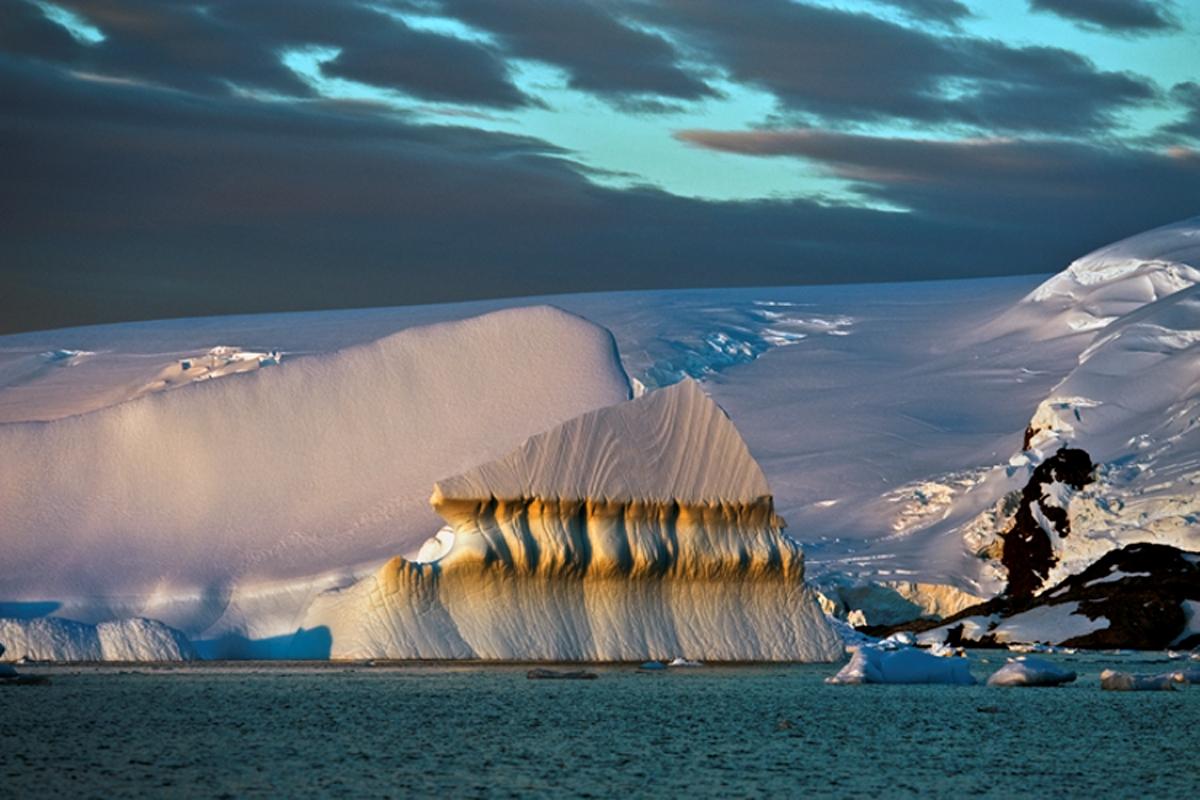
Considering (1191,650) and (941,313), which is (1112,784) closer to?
(1191,650)

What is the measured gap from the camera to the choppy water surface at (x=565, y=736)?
14.6 m

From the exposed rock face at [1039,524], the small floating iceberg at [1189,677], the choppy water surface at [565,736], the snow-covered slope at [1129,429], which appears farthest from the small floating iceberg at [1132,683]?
the exposed rock face at [1039,524]

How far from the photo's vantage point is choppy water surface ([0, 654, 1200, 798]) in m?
14.6

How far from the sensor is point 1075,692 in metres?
26.1

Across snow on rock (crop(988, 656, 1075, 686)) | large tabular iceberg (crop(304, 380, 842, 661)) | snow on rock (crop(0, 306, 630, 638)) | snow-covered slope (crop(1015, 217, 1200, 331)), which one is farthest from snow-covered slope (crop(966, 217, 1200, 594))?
large tabular iceberg (crop(304, 380, 842, 661))

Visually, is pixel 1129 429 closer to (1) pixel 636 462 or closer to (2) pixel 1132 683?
(2) pixel 1132 683

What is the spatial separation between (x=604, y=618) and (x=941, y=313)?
62.6 m

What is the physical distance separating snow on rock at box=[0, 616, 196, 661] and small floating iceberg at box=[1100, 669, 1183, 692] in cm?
1254

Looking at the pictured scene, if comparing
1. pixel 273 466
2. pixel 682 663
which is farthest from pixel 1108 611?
pixel 273 466

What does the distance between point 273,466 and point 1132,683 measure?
1240 cm

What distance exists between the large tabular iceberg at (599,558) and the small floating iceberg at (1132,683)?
4.72m

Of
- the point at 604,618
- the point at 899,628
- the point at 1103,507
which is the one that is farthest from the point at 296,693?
the point at 1103,507

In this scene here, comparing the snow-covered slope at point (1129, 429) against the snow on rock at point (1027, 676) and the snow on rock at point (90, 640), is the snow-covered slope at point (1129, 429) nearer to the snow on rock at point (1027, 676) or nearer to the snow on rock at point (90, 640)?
the snow on rock at point (1027, 676)

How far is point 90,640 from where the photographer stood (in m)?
25.4
